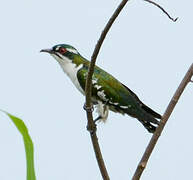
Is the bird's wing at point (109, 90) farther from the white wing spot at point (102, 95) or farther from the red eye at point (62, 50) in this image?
the red eye at point (62, 50)

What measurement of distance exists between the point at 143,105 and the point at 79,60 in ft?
2.69

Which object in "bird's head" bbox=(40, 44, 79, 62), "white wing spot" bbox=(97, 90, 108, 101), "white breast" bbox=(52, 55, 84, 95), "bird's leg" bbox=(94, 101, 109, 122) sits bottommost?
"bird's leg" bbox=(94, 101, 109, 122)

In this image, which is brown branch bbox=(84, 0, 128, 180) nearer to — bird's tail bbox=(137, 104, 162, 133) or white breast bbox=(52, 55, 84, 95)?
bird's tail bbox=(137, 104, 162, 133)

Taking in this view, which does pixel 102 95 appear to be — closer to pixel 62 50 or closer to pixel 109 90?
pixel 109 90

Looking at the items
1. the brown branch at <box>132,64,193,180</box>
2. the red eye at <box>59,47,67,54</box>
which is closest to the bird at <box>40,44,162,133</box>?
the red eye at <box>59,47,67,54</box>

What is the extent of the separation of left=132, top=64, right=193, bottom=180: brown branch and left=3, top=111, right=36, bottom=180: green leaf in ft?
2.26

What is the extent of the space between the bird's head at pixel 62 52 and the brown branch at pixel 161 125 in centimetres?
197

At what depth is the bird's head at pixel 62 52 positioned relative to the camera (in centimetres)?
407

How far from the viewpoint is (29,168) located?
1238 mm

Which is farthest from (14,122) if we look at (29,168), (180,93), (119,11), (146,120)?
(146,120)

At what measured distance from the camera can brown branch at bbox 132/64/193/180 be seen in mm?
1891

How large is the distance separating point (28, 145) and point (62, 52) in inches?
117

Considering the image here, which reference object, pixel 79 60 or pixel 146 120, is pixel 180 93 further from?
pixel 79 60

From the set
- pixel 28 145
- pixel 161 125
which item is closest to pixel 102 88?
pixel 161 125
